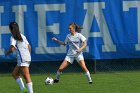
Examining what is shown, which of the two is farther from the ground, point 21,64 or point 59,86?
point 21,64

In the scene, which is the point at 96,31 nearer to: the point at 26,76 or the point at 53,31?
the point at 53,31

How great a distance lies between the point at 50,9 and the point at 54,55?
2.11 meters

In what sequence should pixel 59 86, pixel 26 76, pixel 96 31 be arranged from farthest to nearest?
pixel 96 31
pixel 59 86
pixel 26 76

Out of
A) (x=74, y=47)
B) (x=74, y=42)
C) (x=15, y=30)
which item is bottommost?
(x=74, y=47)

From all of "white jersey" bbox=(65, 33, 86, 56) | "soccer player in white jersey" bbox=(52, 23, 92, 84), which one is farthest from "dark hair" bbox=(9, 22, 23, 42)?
"white jersey" bbox=(65, 33, 86, 56)

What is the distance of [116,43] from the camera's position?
926 inches

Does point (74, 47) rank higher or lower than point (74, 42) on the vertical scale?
lower

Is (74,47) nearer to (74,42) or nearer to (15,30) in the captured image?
(74,42)

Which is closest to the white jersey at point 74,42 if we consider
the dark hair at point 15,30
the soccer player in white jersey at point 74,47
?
the soccer player in white jersey at point 74,47

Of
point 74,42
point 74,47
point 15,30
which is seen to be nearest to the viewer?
point 15,30

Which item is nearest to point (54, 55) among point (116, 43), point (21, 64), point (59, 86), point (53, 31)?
point (53, 31)

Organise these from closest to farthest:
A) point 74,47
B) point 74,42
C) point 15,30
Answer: point 15,30
point 74,42
point 74,47

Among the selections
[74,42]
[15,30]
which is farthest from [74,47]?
[15,30]

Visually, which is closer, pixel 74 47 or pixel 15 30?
pixel 15 30
